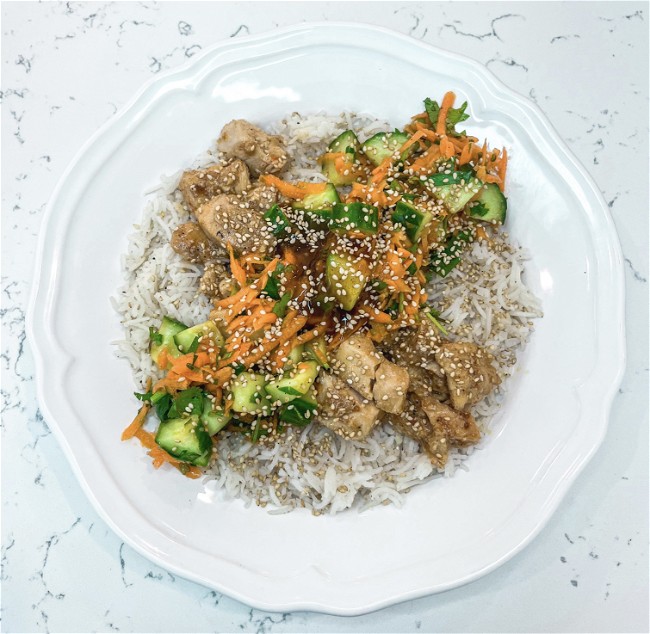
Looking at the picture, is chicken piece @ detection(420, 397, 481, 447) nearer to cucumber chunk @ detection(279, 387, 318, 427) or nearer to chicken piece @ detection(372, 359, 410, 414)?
chicken piece @ detection(372, 359, 410, 414)

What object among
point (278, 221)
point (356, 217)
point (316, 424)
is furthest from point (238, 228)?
point (316, 424)

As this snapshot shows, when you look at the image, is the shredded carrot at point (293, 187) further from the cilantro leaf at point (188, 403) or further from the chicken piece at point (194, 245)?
the cilantro leaf at point (188, 403)

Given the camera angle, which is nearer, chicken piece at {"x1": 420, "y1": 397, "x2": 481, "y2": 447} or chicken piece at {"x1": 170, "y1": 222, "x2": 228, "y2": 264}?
chicken piece at {"x1": 420, "y1": 397, "x2": 481, "y2": 447}

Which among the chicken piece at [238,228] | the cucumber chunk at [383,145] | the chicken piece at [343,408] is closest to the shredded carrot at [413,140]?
the cucumber chunk at [383,145]

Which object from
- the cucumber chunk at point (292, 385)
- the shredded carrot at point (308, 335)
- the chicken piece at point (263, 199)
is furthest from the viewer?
the chicken piece at point (263, 199)

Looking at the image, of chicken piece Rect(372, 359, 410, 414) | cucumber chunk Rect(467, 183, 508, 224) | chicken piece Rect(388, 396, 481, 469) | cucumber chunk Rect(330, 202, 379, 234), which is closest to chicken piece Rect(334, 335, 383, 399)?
chicken piece Rect(372, 359, 410, 414)
